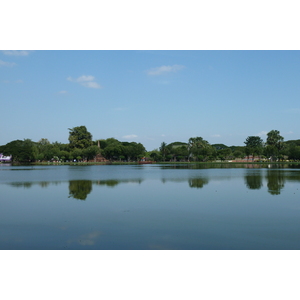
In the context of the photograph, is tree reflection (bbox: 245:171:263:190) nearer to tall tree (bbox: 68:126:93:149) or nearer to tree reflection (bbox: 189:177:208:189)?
tree reflection (bbox: 189:177:208:189)

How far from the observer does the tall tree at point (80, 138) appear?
4289 inches

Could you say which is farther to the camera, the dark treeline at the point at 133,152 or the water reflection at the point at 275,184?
the dark treeline at the point at 133,152

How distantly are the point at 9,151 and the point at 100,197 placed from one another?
327 ft

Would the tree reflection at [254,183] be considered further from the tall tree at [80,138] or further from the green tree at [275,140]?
the tall tree at [80,138]

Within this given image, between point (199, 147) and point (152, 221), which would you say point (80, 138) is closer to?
point (199, 147)

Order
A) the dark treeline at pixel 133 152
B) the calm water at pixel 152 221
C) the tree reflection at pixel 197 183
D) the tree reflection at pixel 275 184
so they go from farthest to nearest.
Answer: the dark treeline at pixel 133 152 < the tree reflection at pixel 197 183 < the tree reflection at pixel 275 184 < the calm water at pixel 152 221

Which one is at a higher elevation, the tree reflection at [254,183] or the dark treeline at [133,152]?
the dark treeline at [133,152]

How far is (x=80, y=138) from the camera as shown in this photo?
366 feet

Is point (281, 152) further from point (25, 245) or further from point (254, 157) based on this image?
point (25, 245)

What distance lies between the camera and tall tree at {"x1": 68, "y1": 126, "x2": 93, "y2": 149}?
109 metres

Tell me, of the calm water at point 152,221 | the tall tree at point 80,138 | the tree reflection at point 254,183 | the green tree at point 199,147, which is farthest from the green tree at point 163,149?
the calm water at point 152,221

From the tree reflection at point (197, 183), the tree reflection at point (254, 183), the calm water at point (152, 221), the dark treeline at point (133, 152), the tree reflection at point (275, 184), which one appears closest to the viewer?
the calm water at point (152, 221)

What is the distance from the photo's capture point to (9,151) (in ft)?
347

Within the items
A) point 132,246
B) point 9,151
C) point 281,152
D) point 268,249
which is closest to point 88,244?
point 132,246
